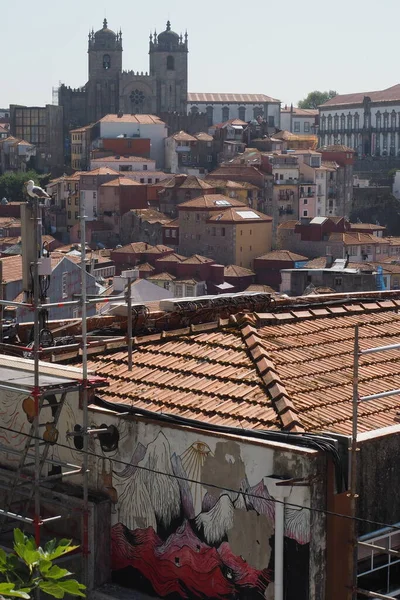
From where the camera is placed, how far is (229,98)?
87.1 meters

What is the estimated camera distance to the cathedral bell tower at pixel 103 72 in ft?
264

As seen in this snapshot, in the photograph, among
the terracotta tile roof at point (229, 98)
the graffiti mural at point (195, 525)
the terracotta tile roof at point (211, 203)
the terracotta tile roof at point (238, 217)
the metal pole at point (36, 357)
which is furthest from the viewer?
the terracotta tile roof at point (229, 98)

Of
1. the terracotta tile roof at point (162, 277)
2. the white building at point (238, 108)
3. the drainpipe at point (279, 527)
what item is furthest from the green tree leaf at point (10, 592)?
the white building at point (238, 108)

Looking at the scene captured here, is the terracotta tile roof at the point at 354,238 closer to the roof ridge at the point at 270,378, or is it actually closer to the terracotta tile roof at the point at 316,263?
the terracotta tile roof at the point at 316,263

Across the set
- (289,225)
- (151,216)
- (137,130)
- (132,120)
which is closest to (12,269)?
(151,216)

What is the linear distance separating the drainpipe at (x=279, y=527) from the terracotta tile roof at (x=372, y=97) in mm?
73898

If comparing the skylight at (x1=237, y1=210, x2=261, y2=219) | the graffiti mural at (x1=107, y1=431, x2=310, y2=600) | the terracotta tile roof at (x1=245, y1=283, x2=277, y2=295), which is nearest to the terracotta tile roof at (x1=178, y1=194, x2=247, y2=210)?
the skylight at (x1=237, y1=210, x2=261, y2=219)

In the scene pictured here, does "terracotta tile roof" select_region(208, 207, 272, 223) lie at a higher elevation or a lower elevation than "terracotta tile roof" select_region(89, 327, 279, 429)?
lower

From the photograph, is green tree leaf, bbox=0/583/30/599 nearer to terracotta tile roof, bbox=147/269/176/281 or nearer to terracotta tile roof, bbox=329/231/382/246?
terracotta tile roof, bbox=147/269/176/281

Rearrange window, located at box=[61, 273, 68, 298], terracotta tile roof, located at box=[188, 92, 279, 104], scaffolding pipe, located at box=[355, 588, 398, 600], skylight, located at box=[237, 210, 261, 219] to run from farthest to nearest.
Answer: terracotta tile roof, located at box=[188, 92, 279, 104]
skylight, located at box=[237, 210, 261, 219]
window, located at box=[61, 273, 68, 298]
scaffolding pipe, located at box=[355, 588, 398, 600]

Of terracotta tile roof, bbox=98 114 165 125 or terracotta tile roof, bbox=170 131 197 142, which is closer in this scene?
terracotta tile roof, bbox=170 131 197 142

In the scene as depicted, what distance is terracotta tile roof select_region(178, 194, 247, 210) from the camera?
50750 millimetres

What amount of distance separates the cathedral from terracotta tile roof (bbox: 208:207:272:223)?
97.5 feet

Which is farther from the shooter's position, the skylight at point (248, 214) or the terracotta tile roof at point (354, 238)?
the skylight at point (248, 214)
